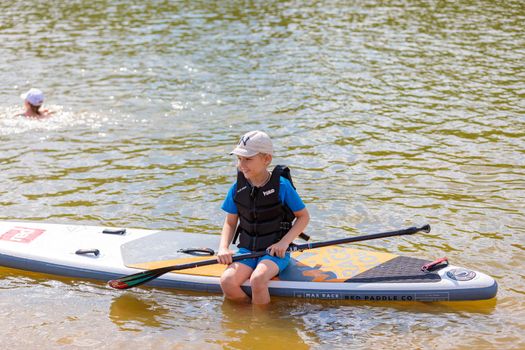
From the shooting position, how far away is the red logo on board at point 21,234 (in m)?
6.97

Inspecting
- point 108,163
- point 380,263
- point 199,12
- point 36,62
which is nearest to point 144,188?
point 108,163

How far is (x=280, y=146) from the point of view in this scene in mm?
10023

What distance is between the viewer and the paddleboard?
5.92 m

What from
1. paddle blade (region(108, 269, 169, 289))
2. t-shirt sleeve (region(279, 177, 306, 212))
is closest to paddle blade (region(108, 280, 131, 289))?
paddle blade (region(108, 269, 169, 289))

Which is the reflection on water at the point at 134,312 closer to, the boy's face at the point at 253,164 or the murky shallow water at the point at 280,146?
the murky shallow water at the point at 280,146

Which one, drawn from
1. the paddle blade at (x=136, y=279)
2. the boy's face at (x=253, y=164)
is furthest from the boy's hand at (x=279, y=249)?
the paddle blade at (x=136, y=279)

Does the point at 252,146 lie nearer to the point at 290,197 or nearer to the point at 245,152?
the point at 245,152

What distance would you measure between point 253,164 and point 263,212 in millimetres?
388

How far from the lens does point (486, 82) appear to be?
12.5 m

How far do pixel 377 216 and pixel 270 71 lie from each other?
6.42 meters

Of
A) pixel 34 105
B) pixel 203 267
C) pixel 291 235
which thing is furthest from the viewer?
pixel 34 105

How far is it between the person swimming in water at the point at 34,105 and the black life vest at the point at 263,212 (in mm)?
5766

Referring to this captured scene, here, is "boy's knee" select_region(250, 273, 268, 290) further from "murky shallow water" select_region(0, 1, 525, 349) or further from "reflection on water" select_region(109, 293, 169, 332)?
"reflection on water" select_region(109, 293, 169, 332)


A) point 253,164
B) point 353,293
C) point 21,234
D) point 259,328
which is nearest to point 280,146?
point 21,234
